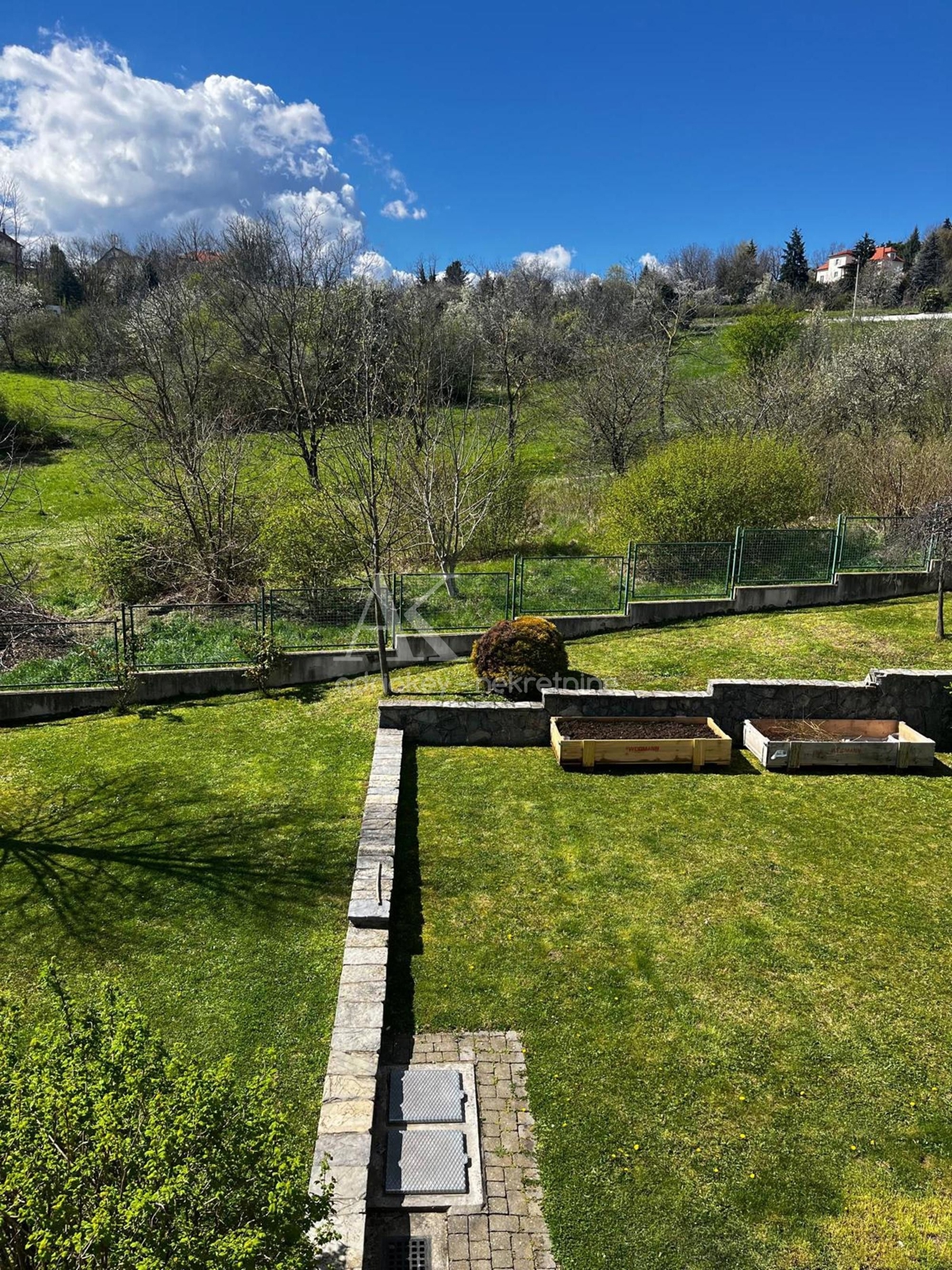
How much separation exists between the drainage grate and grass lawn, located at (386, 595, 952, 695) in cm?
912

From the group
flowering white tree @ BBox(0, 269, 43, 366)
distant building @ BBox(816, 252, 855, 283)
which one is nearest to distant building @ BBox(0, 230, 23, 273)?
flowering white tree @ BBox(0, 269, 43, 366)

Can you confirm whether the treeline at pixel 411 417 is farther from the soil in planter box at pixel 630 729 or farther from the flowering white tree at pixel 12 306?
the soil in planter box at pixel 630 729

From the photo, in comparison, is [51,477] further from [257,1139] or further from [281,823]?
[257,1139]

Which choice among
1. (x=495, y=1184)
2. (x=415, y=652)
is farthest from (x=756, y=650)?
(x=495, y=1184)

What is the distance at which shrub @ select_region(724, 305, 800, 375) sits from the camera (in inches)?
1454

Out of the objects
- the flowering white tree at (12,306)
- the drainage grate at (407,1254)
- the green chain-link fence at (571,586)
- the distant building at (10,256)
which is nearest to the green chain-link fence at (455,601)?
the green chain-link fence at (571,586)

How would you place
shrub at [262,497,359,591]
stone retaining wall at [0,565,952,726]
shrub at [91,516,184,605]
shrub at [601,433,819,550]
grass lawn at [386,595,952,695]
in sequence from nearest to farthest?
stone retaining wall at [0,565,952,726], grass lawn at [386,595,952,695], shrub at [262,497,359,591], shrub at [91,516,184,605], shrub at [601,433,819,550]

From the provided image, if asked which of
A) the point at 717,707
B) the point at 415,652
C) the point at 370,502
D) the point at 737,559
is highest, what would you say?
the point at 370,502

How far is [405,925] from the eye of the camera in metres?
7.39

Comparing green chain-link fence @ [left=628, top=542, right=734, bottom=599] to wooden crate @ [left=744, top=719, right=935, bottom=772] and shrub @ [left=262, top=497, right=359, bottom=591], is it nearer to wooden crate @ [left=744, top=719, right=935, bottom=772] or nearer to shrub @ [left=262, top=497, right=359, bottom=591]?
wooden crate @ [left=744, top=719, right=935, bottom=772]

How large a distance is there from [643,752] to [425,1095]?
639 centimetres

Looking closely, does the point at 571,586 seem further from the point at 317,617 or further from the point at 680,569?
the point at 317,617

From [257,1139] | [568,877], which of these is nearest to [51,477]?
[568,877]

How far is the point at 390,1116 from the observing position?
532 cm
